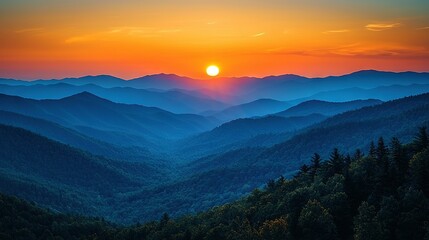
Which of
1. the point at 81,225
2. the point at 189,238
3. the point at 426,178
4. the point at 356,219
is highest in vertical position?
the point at 426,178

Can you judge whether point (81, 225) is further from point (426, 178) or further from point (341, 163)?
point (426, 178)

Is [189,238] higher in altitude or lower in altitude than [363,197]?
lower

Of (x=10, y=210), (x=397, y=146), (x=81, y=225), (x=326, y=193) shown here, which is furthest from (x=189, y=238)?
(x=10, y=210)

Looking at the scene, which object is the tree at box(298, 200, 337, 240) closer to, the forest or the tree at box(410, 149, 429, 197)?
the forest

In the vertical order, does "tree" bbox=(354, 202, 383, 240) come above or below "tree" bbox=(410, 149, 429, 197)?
below

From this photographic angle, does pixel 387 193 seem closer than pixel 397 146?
Yes

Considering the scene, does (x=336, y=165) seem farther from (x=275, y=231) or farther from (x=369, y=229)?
(x=369, y=229)

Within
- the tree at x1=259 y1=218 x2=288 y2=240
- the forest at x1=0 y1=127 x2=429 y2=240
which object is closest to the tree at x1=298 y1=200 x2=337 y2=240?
the forest at x1=0 y1=127 x2=429 y2=240

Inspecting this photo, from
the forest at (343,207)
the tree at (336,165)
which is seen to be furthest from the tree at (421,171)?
the tree at (336,165)
